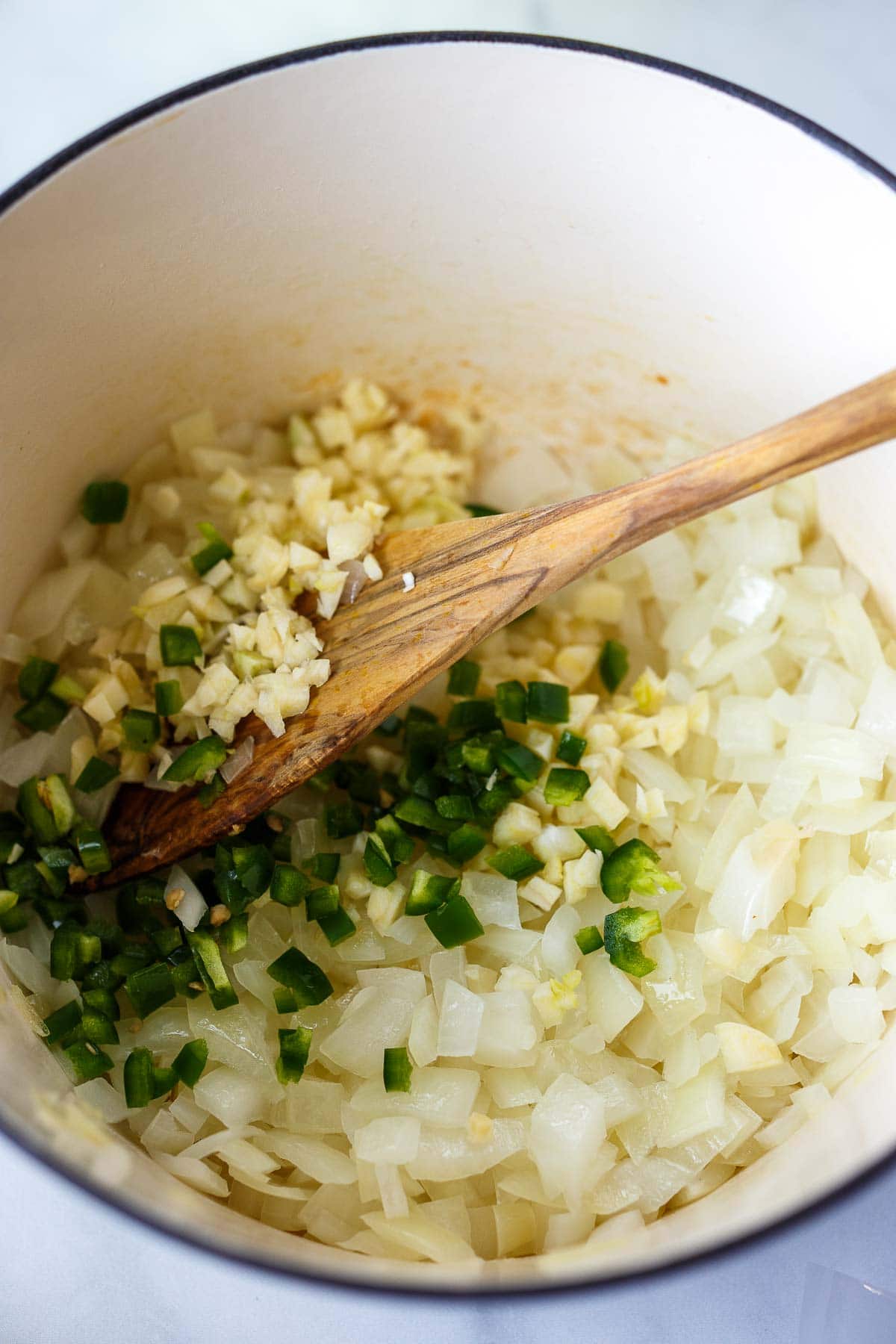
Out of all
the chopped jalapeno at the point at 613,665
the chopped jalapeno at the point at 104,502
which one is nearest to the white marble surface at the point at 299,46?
the chopped jalapeno at the point at 104,502

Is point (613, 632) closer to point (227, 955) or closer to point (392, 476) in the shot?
point (392, 476)

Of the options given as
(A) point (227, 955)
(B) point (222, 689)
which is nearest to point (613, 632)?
(B) point (222, 689)

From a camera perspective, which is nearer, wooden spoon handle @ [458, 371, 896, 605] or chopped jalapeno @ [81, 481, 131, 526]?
wooden spoon handle @ [458, 371, 896, 605]

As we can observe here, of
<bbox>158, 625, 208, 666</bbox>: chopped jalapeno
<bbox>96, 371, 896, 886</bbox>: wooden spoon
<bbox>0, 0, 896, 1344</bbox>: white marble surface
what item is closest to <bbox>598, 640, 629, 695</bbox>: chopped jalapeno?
<bbox>96, 371, 896, 886</bbox>: wooden spoon

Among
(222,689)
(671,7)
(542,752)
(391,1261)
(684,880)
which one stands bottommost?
(391,1261)

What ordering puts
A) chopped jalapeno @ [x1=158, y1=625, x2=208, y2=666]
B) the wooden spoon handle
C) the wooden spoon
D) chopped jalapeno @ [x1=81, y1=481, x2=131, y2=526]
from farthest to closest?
chopped jalapeno @ [x1=81, y1=481, x2=131, y2=526] → chopped jalapeno @ [x1=158, y1=625, x2=208, y2=666] → the wooden spoon → the wooden spoon handle

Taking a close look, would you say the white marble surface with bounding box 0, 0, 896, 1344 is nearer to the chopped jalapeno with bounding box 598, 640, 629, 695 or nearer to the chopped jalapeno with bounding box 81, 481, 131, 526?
the chopped jalapeno with bounding box 81, 481, 131, 526
